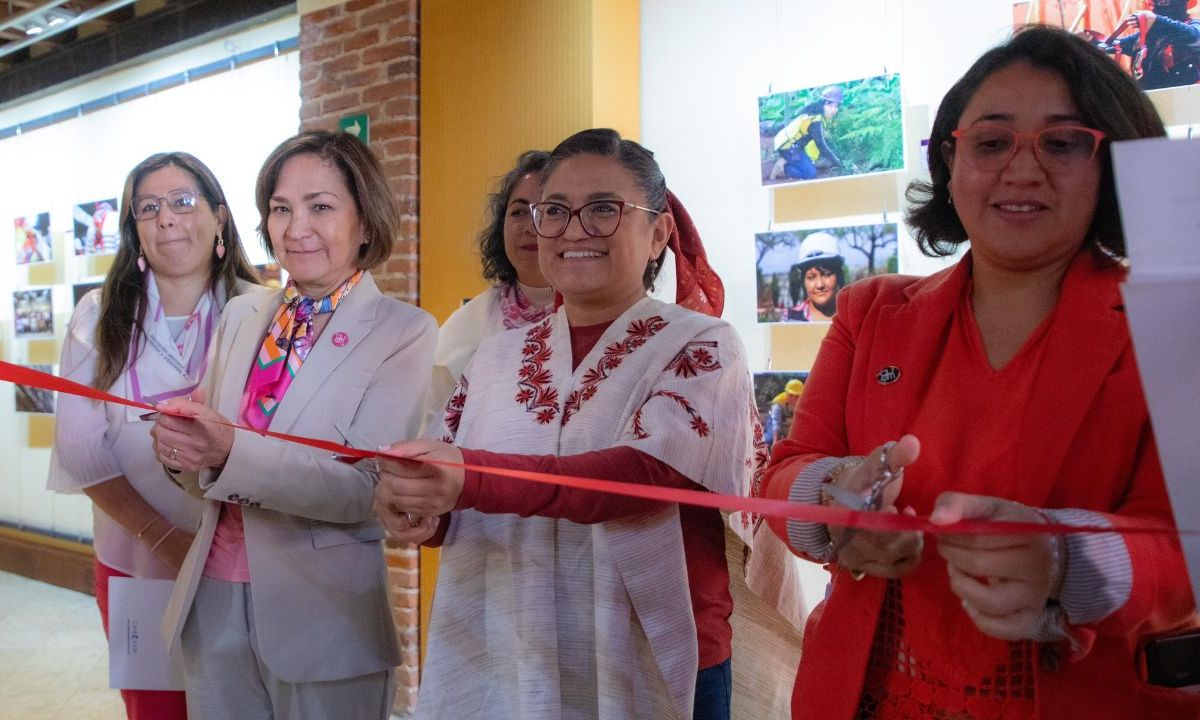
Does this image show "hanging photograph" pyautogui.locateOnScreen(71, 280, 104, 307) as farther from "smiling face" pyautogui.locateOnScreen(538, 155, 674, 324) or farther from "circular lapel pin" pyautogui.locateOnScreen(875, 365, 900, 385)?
"circular lapel pin" pyautogui.locateOnScreen(875, 365, 900, 385)

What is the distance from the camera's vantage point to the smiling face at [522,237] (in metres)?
2.44

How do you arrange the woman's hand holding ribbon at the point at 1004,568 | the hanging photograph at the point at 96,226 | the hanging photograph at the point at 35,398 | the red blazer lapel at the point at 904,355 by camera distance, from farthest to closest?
the hanging photograph at the point at 35,398
the hanging photograph at the point at 96,226
the red blazer lapel at the point at 904,355
the woman's hand holding ribbon at the point at 1004,568

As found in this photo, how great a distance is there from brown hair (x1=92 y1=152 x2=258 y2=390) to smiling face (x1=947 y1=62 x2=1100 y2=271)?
1.82 meters

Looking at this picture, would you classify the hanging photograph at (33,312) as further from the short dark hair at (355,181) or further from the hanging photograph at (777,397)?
the hanging photograph at (777,397)

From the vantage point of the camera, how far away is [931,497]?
1130 millimetres

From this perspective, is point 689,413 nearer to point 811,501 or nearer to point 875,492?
point 811,501

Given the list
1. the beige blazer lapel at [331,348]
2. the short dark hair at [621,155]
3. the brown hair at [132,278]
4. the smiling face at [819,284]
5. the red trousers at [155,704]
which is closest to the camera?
the short dark hair at [621,155]

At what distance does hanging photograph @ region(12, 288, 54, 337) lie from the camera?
5.75 meters

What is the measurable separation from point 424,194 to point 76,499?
3735mm

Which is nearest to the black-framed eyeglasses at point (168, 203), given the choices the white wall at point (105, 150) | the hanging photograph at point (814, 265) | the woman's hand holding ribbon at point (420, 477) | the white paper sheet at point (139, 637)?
the white paper sheet at point (139, 637)

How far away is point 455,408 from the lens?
1.77 meters

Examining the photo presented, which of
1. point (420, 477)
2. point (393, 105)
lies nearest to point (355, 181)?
point (420, 477)

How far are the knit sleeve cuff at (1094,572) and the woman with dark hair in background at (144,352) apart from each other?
76.1 inches

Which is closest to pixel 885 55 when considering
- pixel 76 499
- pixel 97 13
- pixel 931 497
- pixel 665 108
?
pixel 665 108
